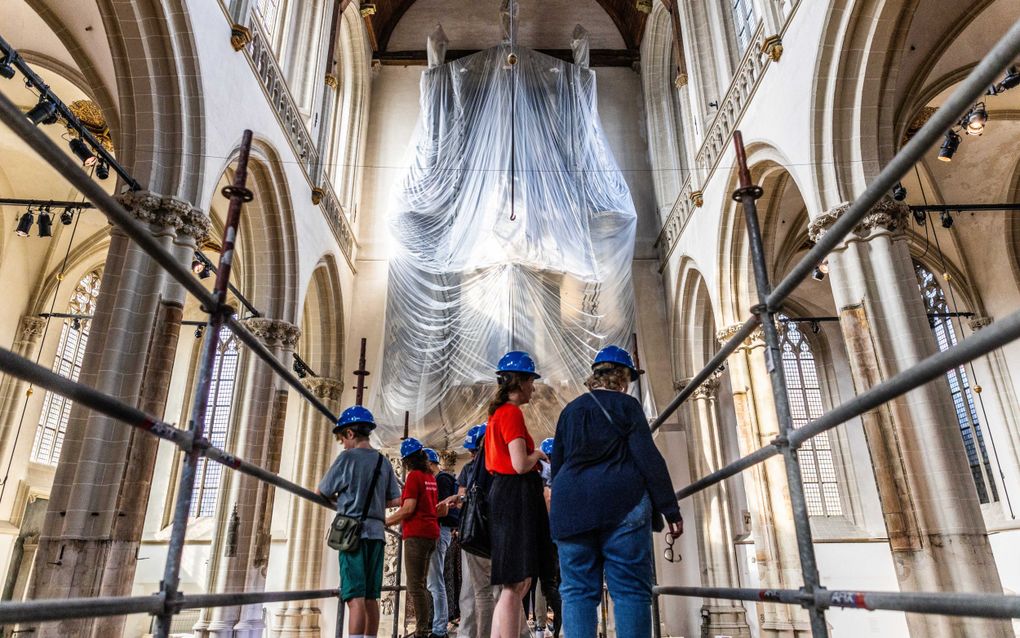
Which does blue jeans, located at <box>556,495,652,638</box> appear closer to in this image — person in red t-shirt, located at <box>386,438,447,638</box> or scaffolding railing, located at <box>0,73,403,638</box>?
scaffolding railing, located at <box>0,73,403,638</box>

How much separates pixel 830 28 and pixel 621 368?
18.5 feet

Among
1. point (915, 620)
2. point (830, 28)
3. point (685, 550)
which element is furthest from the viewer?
point (685, 550)

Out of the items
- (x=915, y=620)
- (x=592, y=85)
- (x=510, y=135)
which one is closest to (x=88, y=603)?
(x=915, y=620)

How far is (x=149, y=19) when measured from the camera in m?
6.16

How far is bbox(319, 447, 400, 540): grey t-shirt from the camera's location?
12.6 feet

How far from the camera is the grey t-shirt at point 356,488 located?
3.83 meters

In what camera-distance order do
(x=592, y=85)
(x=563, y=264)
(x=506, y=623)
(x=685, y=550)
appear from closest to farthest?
(x=506, y=623) < (x=563, y=264) < (x=685, y=550) < (x=592, y=85)

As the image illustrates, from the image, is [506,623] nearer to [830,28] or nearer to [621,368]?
[621,368]

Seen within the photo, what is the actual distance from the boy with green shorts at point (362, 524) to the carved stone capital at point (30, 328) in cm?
1241

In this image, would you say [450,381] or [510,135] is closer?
[450,381]

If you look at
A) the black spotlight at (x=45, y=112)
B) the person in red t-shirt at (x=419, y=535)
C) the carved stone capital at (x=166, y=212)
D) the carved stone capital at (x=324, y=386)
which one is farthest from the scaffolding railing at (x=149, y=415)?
the carved stone capital at (x=324, y=386)

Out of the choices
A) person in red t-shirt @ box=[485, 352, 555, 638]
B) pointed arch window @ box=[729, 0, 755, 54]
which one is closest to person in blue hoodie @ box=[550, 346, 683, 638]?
person in red t-shirt @ box=[485, 352, 555, 638]

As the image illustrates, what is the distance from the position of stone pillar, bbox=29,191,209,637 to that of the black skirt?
143 inches

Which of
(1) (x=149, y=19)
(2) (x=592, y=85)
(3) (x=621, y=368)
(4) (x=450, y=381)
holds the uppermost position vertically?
(2) (x=592, y=85)
